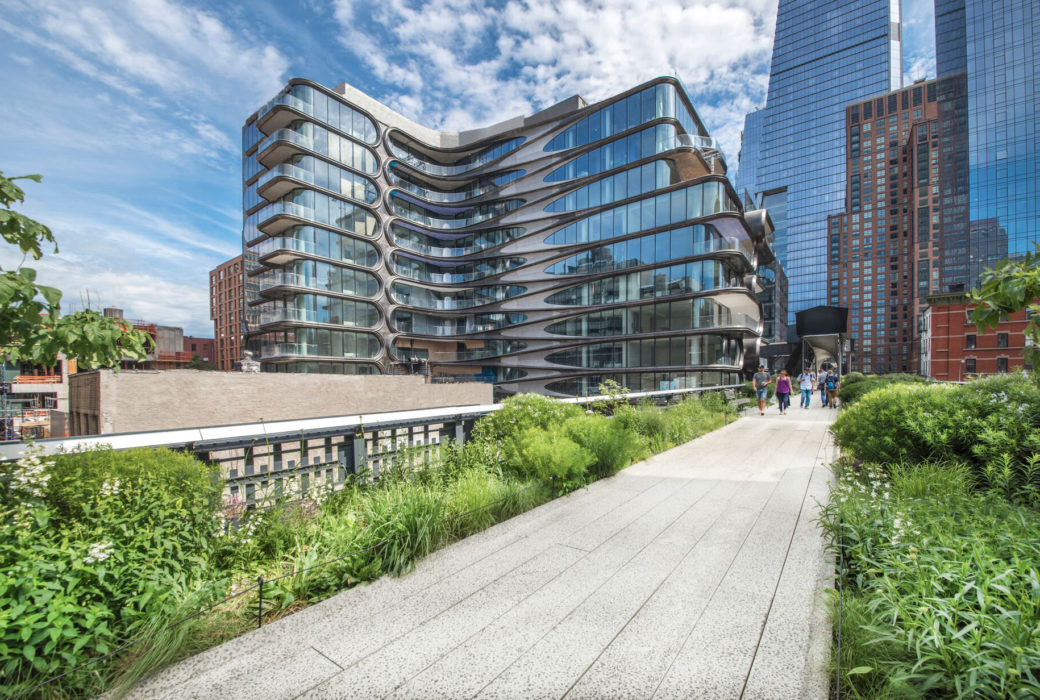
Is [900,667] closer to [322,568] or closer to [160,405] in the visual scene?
[322,568]

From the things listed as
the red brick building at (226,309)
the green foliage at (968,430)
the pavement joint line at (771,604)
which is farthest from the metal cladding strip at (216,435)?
the red brick building at (226,309)

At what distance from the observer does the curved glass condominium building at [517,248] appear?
30.9 metres

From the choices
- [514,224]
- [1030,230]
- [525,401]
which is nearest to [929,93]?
[1030,230]

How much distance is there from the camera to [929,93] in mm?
109062

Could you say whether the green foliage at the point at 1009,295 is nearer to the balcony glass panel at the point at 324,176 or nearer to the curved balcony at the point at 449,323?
the balcony glass panel at the point at 324,176

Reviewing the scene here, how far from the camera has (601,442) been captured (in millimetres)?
6027

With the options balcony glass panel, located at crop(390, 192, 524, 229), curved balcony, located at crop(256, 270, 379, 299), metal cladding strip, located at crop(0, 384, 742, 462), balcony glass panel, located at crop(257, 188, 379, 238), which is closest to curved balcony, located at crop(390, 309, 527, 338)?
curved balcony, located at crop(256, 270, 379, 299)

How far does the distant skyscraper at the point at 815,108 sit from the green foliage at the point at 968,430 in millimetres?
131446

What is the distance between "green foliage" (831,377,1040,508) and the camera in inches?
158

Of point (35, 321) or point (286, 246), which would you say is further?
point (286, 246)

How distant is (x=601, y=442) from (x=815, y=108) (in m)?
178

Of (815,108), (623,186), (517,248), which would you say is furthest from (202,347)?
(815,108)

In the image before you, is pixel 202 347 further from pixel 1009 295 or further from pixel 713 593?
pixel 1009 295

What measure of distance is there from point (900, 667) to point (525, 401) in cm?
504
